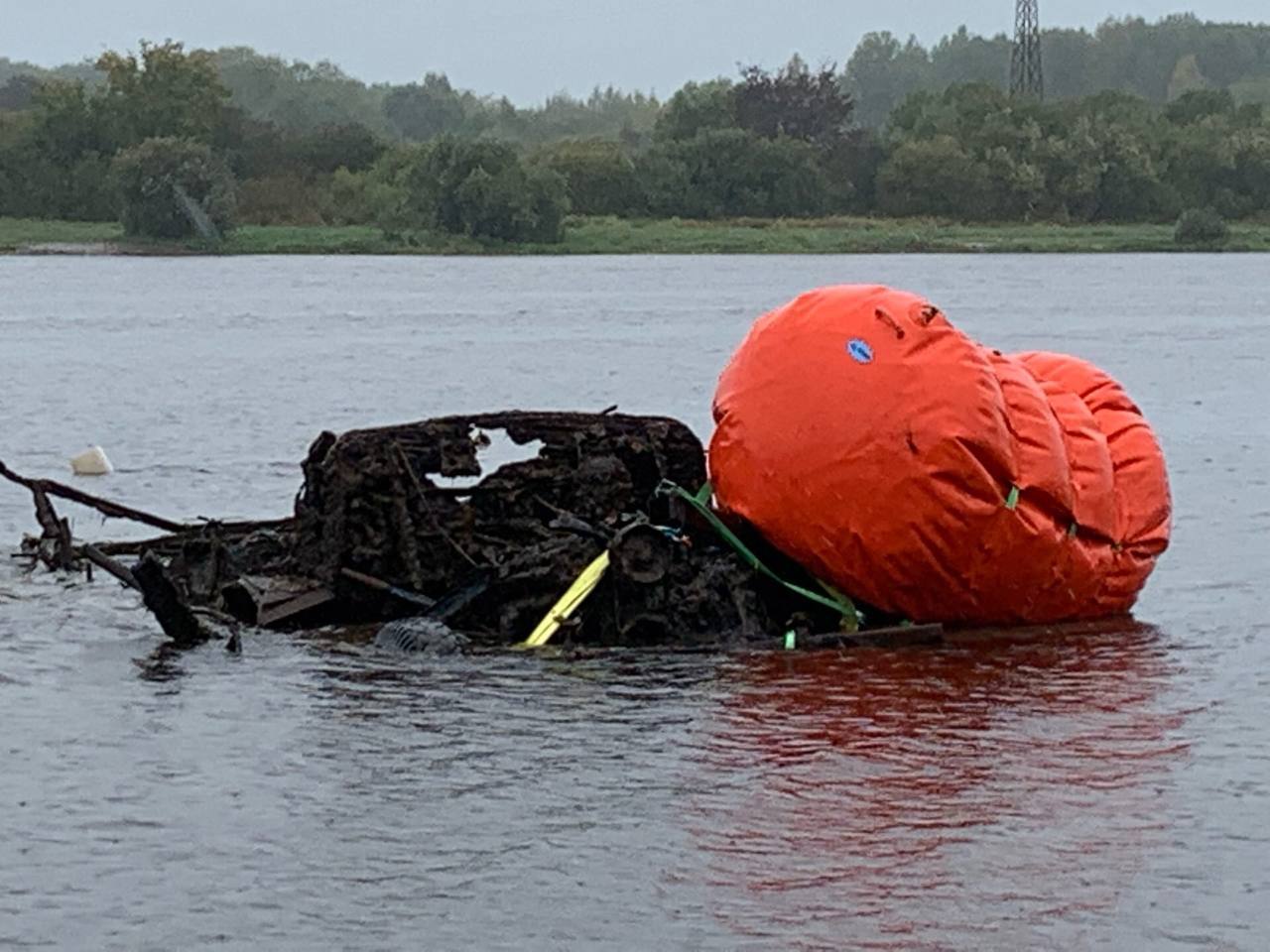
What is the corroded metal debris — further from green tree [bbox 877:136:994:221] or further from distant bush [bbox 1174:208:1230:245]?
green tree [bbox 877:136:994:221]

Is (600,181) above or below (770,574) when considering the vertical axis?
below

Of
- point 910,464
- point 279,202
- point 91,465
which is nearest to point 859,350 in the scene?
point 910,464

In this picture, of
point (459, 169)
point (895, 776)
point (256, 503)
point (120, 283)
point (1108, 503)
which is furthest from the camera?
Answer: point (459, 169)

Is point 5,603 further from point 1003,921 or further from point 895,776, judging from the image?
point 1003,921

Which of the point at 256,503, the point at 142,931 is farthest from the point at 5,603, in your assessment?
the point at 142,931

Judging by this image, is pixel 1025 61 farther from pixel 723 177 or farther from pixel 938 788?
pixel 938 788

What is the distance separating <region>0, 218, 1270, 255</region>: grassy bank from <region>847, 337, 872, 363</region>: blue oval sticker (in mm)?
81259

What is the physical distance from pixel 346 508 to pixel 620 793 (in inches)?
127

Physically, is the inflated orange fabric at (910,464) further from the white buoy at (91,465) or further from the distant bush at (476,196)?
the distant bush at (476,196)

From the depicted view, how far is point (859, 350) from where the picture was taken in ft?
40.5

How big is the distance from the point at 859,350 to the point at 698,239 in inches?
3424

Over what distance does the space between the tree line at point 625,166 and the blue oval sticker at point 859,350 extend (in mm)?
83065

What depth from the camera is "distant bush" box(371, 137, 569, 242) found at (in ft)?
308

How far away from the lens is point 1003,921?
7.96m
